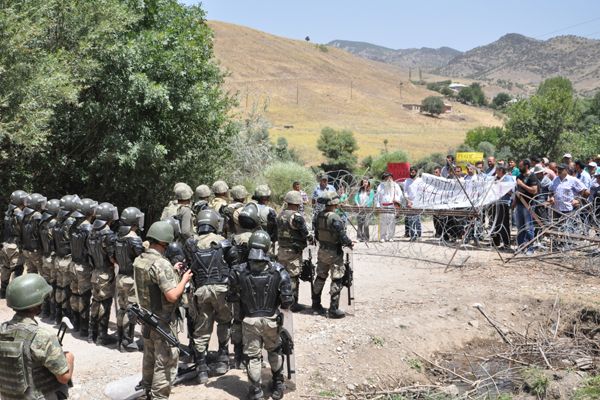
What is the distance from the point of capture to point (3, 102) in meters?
10.7

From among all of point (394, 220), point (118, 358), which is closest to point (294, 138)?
point (394, 220)

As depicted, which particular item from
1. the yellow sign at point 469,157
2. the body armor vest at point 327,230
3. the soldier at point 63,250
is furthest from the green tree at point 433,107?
the soldier at point 63,250

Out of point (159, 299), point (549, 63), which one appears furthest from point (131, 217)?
point (549, 63)

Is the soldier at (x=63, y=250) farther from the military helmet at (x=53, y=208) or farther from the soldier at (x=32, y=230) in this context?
the soldier at (x=32, y=230)

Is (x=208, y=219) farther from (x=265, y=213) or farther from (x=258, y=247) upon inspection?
(x=265, y=213)

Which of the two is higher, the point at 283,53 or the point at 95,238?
the point at 283,53

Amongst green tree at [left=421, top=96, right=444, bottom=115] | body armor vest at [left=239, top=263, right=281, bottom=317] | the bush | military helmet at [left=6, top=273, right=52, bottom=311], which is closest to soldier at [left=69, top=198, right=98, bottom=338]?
body armor vest at [left=239, top=263, right=281, bottom=317]

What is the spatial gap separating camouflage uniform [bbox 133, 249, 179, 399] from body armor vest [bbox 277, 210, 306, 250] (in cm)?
298

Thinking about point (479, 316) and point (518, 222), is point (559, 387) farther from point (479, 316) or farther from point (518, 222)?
point (518, 222)

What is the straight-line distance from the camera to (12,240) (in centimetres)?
1034

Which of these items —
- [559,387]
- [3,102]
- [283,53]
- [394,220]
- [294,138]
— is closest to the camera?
[559,387]

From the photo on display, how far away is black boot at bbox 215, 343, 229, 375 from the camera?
7207 mm

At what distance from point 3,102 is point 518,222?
10387 millimetres

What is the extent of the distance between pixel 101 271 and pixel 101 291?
270mm
